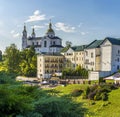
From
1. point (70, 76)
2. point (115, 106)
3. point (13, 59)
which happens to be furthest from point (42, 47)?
point (115, 106)

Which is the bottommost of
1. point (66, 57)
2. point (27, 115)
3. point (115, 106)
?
point (115, 106)

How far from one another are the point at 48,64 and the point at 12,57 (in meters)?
12.1

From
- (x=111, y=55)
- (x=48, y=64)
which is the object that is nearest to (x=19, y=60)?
(x=48, y=64)

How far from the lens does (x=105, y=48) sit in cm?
6912

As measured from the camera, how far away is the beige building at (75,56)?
7881cm

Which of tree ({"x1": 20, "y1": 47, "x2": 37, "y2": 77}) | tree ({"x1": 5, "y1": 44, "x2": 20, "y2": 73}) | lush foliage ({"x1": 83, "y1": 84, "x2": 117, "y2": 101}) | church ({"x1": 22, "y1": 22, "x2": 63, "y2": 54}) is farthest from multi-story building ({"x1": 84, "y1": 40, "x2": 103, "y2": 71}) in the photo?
lush foliage ({"x1": 83, "y1": 84, "x2": 117, "y2": 101})

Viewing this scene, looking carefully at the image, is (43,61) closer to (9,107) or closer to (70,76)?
(70,76)

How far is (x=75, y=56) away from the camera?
8150 centimetres

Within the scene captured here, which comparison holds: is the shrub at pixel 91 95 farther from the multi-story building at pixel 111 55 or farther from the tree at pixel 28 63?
the tree at pixel 28 63

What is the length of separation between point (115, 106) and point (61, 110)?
22.7 metres

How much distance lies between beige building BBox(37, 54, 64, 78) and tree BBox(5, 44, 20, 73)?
851 cm

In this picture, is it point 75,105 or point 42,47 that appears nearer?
point 75,105

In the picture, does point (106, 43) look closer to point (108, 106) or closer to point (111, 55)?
point (111, 55)

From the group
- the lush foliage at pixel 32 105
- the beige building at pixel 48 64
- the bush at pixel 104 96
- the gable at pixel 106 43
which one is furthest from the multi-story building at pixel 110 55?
the lush foliage at pixel 32 105
